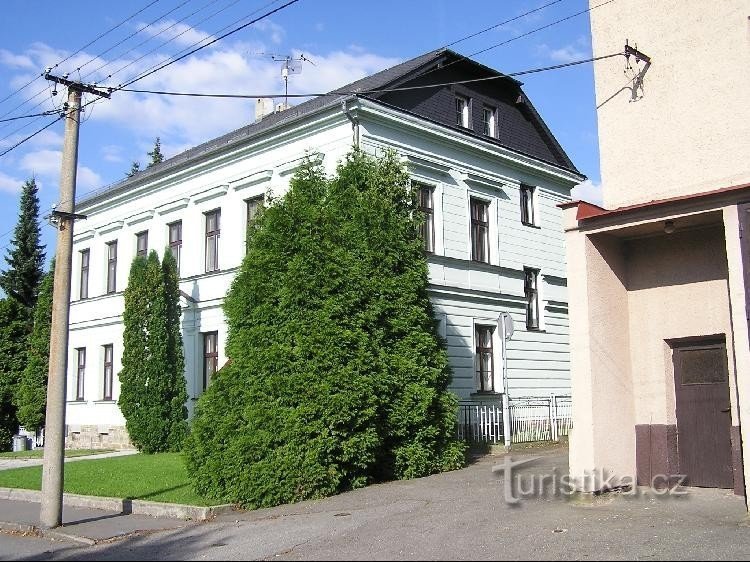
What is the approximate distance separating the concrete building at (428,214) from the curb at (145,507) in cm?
999

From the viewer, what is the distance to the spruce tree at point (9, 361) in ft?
101

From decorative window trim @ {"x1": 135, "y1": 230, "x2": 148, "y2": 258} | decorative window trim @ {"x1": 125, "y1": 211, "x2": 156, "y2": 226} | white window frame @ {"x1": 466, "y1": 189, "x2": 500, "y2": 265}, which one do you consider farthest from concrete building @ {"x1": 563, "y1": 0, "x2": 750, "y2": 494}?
decorative window trim @ {"x1": 135, "y1": 230, "x2": 148, "y2": 258}

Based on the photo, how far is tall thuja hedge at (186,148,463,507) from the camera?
12.9 metres

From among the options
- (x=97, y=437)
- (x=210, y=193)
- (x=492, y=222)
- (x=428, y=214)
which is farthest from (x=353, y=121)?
(x=97, y=437)

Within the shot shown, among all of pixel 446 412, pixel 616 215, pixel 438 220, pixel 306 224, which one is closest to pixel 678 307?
pixel 616 215

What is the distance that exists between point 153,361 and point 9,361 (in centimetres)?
1060

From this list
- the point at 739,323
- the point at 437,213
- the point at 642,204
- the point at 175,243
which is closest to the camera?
the point at 739,323

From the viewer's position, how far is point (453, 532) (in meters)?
9.65

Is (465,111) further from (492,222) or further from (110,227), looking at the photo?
(110,227)

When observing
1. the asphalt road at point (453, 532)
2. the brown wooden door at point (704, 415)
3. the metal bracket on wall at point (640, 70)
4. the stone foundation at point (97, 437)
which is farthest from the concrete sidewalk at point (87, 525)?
the stone foundation at point (97, 437)

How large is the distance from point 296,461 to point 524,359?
13.5 m

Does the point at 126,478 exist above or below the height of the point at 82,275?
below

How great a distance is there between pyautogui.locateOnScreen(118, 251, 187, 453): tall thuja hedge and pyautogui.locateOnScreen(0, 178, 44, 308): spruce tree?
2203 cm

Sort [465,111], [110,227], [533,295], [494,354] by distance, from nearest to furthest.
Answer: [494,354] → [465,111] → [533,295] → [110,227]
